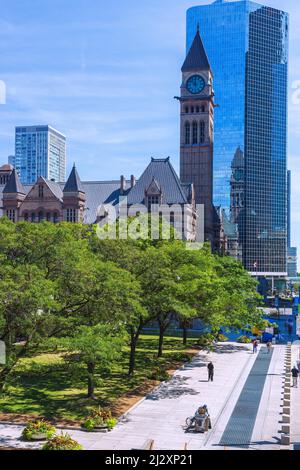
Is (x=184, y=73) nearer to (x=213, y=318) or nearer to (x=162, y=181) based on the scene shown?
(x=162, y=181)

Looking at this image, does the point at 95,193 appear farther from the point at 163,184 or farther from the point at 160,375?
the point at 160,375

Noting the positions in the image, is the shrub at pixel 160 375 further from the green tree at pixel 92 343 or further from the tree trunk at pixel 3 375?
the tree trunk at pixel 3 375

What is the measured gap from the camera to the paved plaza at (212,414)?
2488cm

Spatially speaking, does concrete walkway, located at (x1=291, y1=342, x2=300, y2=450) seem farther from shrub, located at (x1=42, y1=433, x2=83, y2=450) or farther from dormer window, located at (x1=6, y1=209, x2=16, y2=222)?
dormer window, located at (x1=6, y1=209, x2=16, y2=222)

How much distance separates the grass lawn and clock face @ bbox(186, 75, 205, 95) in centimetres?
8424

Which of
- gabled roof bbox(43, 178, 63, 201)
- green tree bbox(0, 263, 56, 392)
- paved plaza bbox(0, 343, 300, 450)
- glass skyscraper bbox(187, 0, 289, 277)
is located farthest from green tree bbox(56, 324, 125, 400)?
glass skyscraper bbox(187, 0, 289, 277)

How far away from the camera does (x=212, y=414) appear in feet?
99.9

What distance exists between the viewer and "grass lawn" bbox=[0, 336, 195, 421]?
3009 cm

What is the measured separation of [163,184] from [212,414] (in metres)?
70.2

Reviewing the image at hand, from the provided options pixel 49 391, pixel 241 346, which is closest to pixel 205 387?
pixel 49 391

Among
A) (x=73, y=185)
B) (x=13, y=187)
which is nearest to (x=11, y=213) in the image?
(x=13, y=187)

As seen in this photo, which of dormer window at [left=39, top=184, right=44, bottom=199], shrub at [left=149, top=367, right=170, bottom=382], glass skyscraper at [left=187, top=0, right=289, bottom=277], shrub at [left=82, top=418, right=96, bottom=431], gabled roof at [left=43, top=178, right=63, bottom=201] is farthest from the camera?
glass skyscraper at [left=187, top=0, right=289, bottom=277]

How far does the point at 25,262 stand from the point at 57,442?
9.28m

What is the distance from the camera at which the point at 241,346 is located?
58.9 metres
